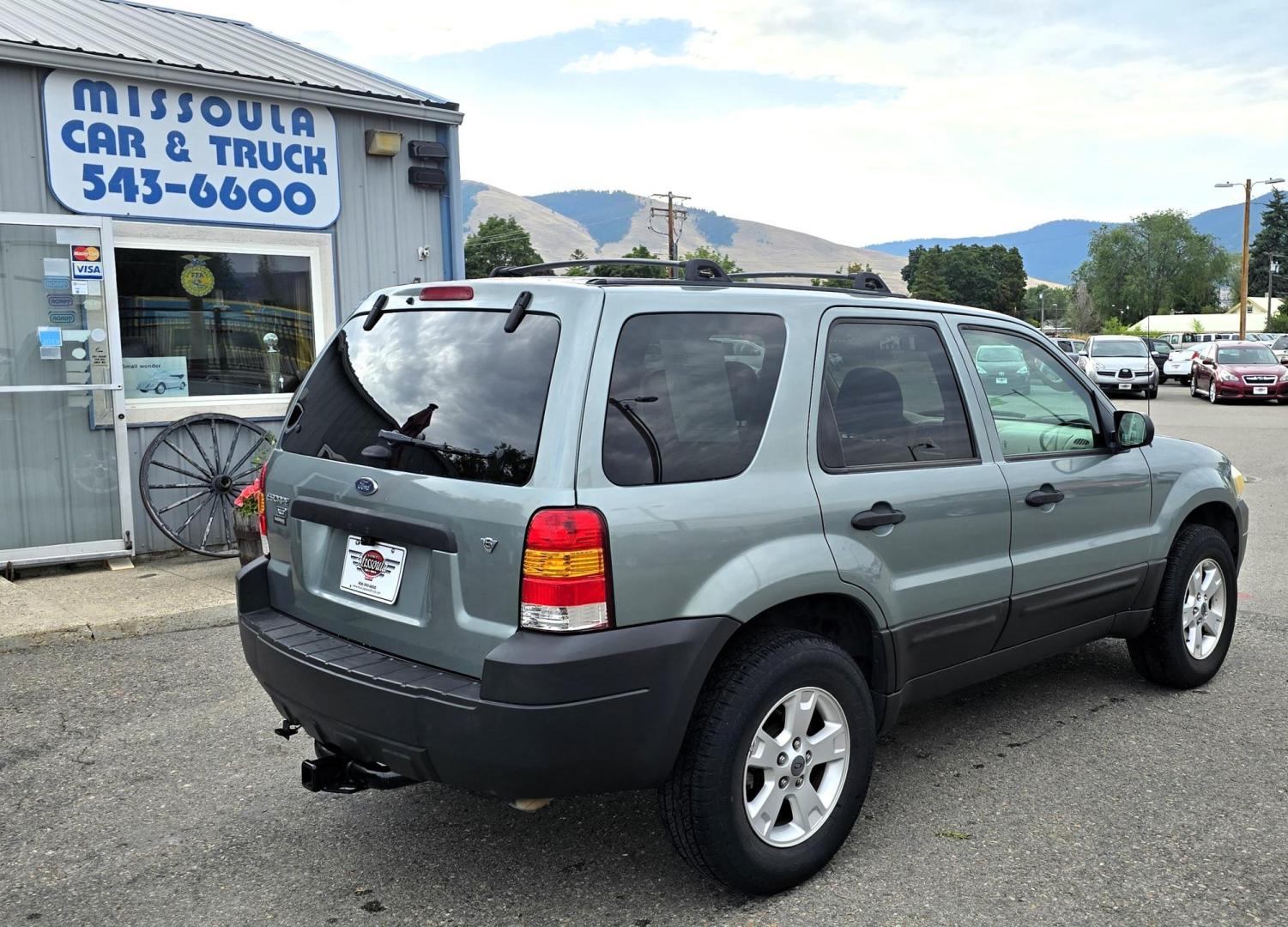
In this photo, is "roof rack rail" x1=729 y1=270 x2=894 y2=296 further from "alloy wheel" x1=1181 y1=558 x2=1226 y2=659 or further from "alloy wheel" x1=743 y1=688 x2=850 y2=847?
"alloy wheel" x1=1181 y1=558 x2=1226 y2=659

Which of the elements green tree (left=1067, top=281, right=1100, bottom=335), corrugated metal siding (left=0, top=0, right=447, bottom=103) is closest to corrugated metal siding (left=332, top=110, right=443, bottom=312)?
corrugated metal siding (left=0, top=0, right=447, bottom=103)

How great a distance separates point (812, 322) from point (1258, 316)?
132333 mm

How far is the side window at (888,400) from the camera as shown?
11.3 ft

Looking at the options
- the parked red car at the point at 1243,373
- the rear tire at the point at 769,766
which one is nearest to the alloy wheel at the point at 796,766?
the rear tire at the point at 769,766

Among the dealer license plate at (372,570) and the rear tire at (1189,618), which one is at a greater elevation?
the dealer license plate at (372,570)

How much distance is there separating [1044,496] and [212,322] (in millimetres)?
6528

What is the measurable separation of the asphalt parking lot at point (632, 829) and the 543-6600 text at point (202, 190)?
401 centimetres

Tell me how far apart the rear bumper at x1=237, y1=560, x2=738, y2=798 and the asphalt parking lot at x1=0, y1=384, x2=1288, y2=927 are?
53 cm

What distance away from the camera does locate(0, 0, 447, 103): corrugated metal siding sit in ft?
25.1

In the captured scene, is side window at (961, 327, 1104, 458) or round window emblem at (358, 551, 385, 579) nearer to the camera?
round window emblem at (358, 551, 385, 579)

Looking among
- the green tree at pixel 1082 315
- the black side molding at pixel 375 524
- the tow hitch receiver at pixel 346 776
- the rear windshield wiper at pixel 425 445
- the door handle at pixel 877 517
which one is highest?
the green tree at pixel 1082 315

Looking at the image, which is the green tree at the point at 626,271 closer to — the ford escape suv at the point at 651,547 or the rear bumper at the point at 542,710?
the ford escape suv at the point at 651,547

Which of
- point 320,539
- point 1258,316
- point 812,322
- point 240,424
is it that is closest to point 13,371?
point 240,424

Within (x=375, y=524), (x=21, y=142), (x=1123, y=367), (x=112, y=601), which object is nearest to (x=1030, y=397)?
(x=375, y=524)
